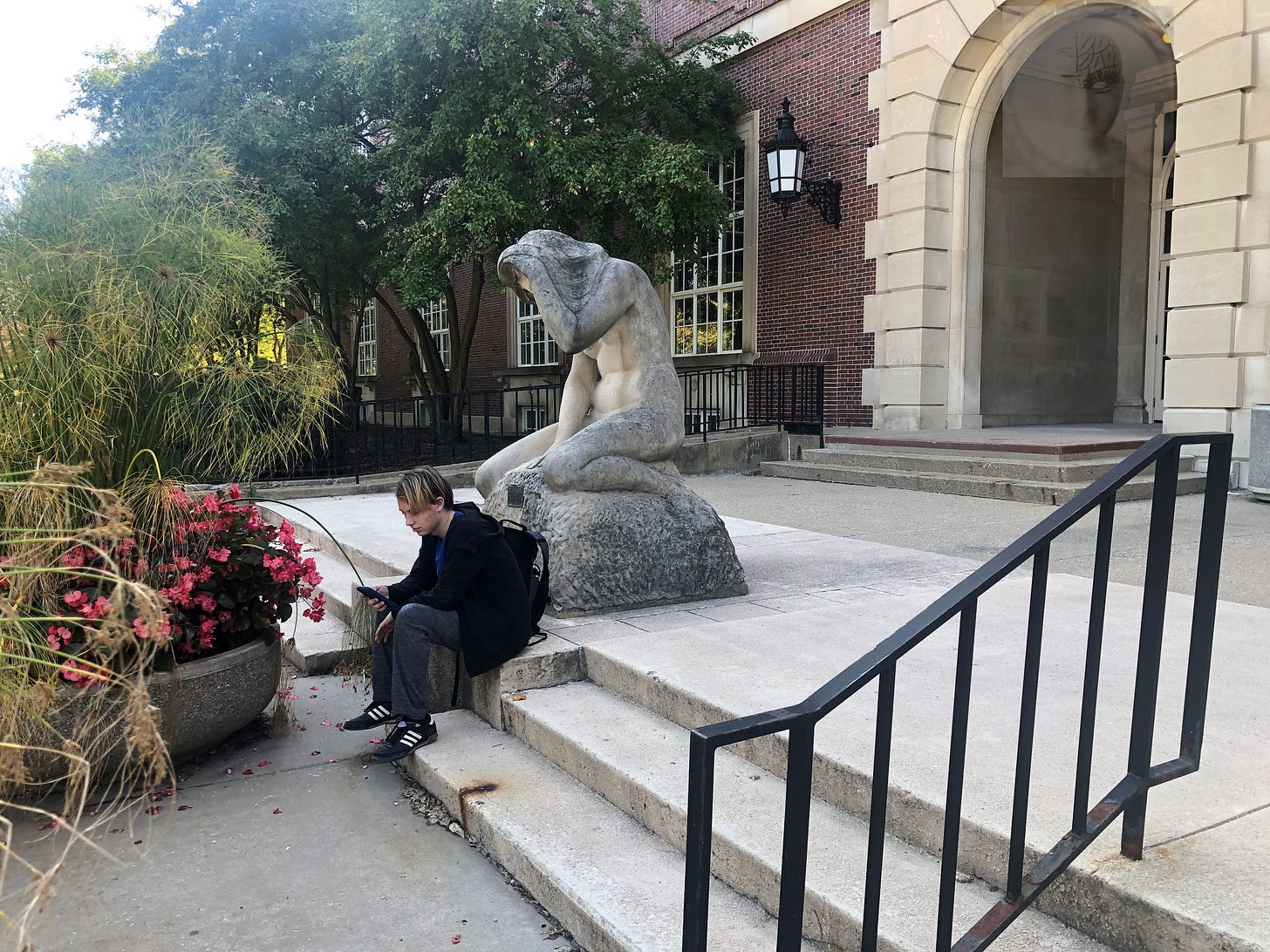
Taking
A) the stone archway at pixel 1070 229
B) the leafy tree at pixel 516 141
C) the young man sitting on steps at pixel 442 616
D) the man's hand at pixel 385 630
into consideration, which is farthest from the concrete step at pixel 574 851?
the stone archway at pixel 1070 229

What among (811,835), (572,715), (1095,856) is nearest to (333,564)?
(572,715)

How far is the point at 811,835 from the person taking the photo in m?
2.51

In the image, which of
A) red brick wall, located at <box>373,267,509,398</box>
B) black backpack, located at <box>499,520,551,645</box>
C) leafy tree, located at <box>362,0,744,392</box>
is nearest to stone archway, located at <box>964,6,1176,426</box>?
leafy tree, located at <box>362,0,744,392</box>

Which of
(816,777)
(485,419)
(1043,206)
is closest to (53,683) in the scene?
(816,777)

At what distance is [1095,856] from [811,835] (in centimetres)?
70

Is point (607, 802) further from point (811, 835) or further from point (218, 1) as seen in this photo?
point (218, 1)

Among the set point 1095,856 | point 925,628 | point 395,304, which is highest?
point 395,304

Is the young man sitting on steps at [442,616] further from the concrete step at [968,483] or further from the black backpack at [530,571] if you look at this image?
the concrete step at [968,483]

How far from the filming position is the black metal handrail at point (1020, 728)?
1.52 m

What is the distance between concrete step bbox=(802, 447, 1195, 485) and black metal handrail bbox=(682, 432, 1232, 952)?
6.49 meters

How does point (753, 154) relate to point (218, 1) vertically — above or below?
below

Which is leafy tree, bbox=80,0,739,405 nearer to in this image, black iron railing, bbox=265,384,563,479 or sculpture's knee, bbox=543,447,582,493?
black iron railing, bbox=265,384,563,479

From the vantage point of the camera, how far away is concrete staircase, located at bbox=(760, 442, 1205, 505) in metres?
8.74

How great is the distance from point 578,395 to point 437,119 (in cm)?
897
